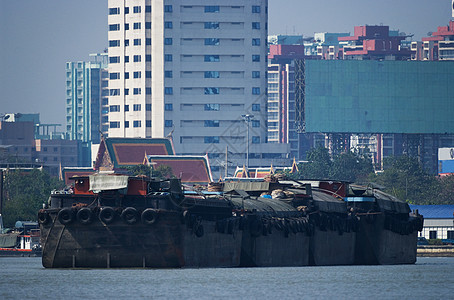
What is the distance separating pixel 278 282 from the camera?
70.7 metres

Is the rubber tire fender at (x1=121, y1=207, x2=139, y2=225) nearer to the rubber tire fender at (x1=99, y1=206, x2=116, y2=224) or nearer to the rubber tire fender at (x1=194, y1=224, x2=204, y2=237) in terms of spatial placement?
the rubber tire fender at (x1=99, y1=206, x2=116, y2=224)

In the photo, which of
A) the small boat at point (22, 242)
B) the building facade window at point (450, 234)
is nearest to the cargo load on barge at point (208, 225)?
the small boat at point (22, 242)

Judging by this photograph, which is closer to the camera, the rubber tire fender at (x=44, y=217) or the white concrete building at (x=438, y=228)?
the rubber tire fender at (x=44, y=217)

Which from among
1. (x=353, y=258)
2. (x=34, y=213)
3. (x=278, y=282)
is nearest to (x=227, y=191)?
(x=353, y=258)

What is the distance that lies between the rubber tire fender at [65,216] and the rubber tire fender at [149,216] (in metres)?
4.06

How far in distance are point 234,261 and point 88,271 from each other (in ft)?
37.4

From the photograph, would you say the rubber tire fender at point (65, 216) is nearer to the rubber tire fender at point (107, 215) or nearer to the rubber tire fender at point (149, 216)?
the rubber tire fender at point (107, 215)

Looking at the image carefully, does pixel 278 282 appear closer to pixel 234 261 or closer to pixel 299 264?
pixel 234 261

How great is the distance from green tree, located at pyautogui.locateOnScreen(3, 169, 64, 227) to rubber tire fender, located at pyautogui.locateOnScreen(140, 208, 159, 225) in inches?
3001

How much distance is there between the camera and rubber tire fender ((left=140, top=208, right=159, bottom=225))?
72.0 m

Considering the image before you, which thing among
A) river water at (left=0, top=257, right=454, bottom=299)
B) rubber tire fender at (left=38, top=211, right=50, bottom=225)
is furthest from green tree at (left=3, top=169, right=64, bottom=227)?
rubber tire fender at (left=38, top=211, right=50, bottom=225)

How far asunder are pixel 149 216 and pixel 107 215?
2.40 m

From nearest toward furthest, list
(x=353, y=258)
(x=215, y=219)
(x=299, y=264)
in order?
1. (x=215, y=219)
2. (x=299, y=264)
3. (x=353, y=258)

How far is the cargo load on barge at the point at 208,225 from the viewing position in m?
72.4
